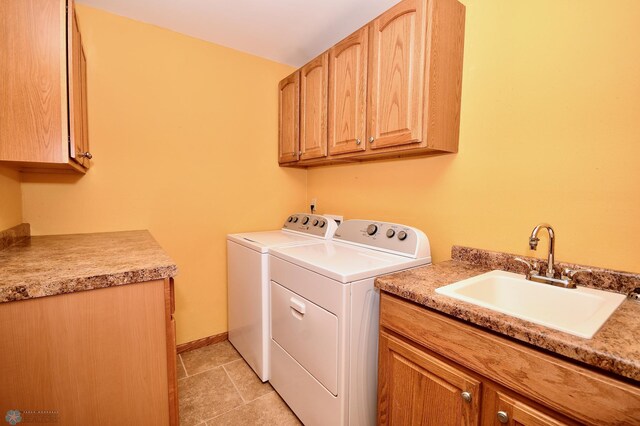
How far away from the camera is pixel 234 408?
162cm

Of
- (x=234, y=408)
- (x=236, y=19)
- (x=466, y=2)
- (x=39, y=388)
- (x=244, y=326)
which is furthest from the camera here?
(x=244, y=326)

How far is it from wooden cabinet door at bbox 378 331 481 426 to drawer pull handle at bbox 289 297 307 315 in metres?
0.41

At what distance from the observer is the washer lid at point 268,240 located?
1780mm

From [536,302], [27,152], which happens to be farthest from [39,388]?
[536,302]

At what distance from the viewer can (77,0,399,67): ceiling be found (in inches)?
66.8

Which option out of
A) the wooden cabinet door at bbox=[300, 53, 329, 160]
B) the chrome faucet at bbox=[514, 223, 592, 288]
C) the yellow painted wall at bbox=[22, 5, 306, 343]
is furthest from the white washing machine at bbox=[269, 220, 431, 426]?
the yellow painted wall at bbox=[22, 5, 306, 343]

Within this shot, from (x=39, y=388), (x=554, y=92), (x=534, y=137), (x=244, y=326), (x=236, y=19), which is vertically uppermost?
(x=236, y=19)

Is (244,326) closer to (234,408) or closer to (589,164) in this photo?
(234,408)

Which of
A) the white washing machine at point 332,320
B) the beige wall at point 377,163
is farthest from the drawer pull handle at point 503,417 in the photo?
the beige wall at point 377,163

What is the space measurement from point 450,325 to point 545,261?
1.98 ft

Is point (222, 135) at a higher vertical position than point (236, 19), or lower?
lower

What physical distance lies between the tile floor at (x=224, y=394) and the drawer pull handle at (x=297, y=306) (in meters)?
0.63

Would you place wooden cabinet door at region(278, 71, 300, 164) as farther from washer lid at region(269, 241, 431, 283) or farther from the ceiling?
washer lid at region(269, 241, 431, 283)

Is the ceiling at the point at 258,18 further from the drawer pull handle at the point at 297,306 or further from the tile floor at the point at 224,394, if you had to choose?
the tile floor at the point at 224,394
